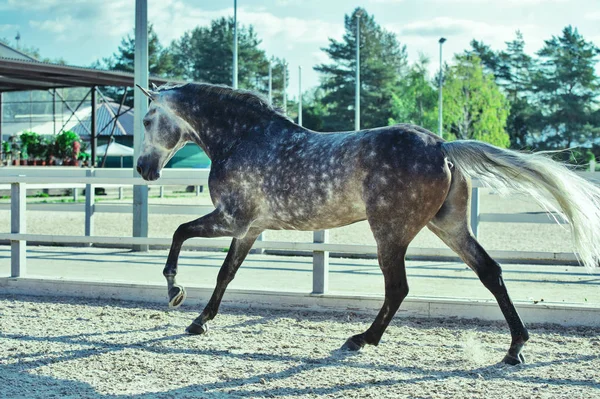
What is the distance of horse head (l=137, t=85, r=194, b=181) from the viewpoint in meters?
6.26

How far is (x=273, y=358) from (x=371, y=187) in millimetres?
1366

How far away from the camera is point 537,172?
201 inches

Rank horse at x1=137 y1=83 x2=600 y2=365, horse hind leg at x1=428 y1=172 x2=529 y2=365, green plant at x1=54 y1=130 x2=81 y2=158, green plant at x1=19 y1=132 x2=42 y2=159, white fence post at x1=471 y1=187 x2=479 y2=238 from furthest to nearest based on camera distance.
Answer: green plant at x1=19 y1=132 x2=42 y2=159 < green plant at x1=54 y1=130 x2=81 y2=158 < white fence post at x1=471 y1=187 x2=479 y2=238 < horse hind leg at x1=428 y1=172 x2=529 y2=365 < horse at x1=137 y1=83 x2=600 y2=365

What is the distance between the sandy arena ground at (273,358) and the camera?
14.2 feet

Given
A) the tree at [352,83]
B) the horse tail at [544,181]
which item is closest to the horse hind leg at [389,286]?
the horse tail at [544,181]

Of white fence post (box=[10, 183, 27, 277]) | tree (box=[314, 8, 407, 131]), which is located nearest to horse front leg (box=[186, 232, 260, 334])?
white fence post (box=[10, 183, 27, 277])

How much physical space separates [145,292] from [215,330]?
1.63 m

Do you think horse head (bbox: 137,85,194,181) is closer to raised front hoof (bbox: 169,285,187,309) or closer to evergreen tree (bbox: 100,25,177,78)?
raised front hoof (bbox: 169,285,187,309)

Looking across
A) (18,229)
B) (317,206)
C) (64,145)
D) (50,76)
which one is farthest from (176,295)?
(64,145)

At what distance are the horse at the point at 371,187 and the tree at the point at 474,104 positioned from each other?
180 ft

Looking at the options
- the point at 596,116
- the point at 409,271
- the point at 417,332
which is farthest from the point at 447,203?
the point at 596,116

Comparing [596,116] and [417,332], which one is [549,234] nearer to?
[417,332]

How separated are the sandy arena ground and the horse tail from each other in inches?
35.3

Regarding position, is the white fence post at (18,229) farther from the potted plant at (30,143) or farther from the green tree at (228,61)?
the green tree at (228,61)
